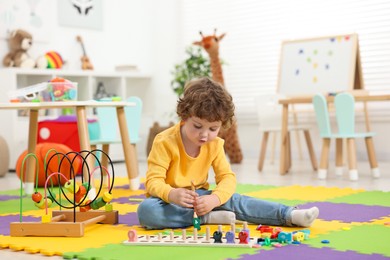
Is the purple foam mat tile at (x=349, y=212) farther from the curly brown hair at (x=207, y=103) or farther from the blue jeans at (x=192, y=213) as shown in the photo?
the curly brown hair at (x=207, y=103)

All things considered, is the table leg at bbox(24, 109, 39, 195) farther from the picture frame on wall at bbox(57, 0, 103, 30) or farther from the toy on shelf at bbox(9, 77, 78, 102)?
the picture frame on wall at bbox(57, 0, 103, 30)

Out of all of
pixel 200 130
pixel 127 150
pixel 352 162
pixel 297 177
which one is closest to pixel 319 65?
pixel 297 177

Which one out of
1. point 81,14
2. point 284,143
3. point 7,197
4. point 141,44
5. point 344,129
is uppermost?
point 81,14

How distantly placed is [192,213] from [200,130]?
1.06 ft

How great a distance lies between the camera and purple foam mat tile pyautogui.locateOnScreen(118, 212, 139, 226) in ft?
8.41

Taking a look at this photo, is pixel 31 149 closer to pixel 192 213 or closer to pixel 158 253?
pixel 192 213

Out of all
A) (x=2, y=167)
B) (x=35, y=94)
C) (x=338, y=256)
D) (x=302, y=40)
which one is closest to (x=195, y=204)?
(x=338, y=256)

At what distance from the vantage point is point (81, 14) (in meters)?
6.41

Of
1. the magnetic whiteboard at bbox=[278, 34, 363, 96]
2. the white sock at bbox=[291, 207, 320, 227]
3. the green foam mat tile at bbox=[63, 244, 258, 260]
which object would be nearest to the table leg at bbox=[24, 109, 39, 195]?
the green foam mat tile at bbox=[63, 244, 258, 260]

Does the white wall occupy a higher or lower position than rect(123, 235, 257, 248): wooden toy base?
higher

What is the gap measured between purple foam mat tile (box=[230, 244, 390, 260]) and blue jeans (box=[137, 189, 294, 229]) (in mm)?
397

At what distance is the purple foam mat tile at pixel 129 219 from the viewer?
101 inches

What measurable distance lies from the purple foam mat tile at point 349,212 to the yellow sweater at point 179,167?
0.46m

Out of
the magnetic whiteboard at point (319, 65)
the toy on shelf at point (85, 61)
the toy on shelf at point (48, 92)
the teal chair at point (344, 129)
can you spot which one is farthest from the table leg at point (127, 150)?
the toy on shelf at point (85, 61)
